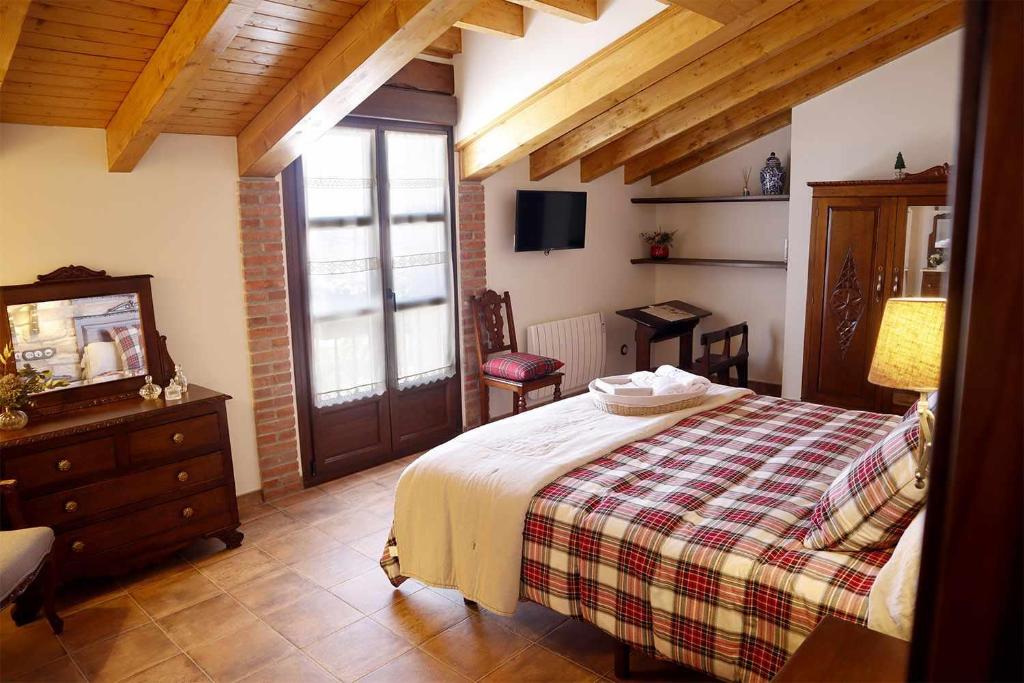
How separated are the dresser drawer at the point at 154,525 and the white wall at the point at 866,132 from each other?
4.17 meters

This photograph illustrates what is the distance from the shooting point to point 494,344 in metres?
5.45

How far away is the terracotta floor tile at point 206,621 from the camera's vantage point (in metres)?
2.96

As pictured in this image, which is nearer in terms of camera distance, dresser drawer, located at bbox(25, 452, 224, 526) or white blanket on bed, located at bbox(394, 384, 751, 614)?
white blanket on bed, located at bbox(394, 384, 751, 614)

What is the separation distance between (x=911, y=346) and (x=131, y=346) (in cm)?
340

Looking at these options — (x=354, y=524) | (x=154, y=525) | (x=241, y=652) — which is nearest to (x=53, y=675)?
(x=241, y=652)

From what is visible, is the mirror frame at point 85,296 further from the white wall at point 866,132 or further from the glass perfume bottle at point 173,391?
the white wall at point 866,132

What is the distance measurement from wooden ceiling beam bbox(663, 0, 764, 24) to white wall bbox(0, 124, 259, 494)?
2.48 m

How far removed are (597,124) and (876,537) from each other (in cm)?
374

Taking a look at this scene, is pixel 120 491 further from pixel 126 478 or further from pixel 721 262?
pixel 721 262

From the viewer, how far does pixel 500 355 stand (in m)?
5.45

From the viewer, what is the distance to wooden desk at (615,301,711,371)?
6047 millimetres

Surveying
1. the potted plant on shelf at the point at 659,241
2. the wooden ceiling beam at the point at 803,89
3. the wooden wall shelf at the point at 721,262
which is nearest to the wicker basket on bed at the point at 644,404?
the wooden ceiling beam at the point at 803,89

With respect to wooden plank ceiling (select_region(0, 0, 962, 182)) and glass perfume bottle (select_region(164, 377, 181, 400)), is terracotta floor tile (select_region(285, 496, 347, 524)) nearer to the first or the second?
glass perfume bottle (select_region(164, 377, 181, 400))

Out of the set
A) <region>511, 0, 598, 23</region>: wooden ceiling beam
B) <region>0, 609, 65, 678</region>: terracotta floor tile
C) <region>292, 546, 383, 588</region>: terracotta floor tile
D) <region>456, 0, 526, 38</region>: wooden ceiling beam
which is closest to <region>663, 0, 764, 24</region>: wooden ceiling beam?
<region>511, 0, 598, 23</region>: wooden ceiling beam
